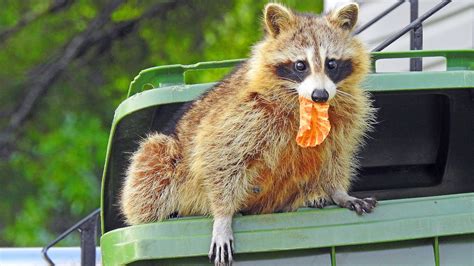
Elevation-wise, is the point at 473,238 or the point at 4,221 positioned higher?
the point at 4,221

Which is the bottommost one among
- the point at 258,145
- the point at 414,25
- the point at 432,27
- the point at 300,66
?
the point at 258,145

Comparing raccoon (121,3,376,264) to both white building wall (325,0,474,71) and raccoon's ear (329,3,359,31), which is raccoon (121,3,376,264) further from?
white building wall (325,0,474,71)

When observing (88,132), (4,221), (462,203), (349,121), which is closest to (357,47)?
(349,121)

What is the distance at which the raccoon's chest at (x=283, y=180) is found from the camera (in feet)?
11.0

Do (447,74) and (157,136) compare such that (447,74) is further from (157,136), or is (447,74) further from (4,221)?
(4,221)

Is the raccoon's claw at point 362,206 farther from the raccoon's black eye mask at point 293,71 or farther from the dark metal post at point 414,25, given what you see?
the dark metal post at point 414,25

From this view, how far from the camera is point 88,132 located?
1089cm

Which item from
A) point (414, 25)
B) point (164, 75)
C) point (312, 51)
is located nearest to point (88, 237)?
point (164, 75)

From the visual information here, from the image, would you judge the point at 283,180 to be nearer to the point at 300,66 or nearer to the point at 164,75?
the point at 300,66

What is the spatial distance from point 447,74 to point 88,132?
26.4 feet

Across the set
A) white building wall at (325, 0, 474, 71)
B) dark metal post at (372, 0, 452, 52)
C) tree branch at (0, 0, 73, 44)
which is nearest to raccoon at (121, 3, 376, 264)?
dark metal post at (372, 0, 452, 52)

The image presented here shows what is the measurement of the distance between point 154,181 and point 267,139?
45cm

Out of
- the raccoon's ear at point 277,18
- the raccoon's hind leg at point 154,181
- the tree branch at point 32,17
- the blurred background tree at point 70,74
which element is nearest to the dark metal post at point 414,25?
the raccoon's ear at point 277,18

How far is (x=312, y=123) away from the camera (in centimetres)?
322
